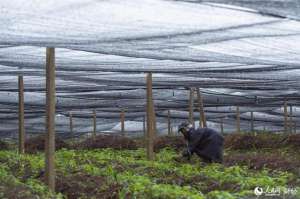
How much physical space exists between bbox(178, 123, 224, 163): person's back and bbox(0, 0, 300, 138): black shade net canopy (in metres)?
1.07

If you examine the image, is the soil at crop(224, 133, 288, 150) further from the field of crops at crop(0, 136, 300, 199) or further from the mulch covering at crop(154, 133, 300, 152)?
the field of crops at crop(0, 136, 300, 199)

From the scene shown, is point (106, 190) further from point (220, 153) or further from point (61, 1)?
point (220, 153)

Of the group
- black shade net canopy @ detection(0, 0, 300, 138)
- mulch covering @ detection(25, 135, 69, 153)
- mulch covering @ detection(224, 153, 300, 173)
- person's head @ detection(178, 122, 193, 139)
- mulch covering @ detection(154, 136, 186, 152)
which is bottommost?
mulch covering @ detection(25, 135, 69, 153)

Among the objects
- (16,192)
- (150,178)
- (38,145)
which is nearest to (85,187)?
(16,192)

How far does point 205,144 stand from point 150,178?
2276 millimetres

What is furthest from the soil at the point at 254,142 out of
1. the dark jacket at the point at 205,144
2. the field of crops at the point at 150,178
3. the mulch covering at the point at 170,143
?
the dark jacket at the point at 205,144

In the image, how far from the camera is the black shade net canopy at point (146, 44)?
521 cm

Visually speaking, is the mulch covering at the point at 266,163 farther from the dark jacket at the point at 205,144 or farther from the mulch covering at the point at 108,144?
the mulch covering at the point at 108,144

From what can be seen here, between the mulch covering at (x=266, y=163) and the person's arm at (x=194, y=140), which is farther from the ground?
the person's arm at (x=194, y=140)

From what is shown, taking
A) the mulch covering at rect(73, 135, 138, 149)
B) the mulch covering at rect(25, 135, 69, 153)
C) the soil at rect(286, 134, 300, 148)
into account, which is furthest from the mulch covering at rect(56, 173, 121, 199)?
the mulch covering at rect(25, 135, 69, 153)

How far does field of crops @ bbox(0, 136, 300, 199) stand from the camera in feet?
20.1

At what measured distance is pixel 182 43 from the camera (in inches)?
269

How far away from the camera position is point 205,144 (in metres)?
10.0

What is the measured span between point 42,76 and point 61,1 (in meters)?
6.25
